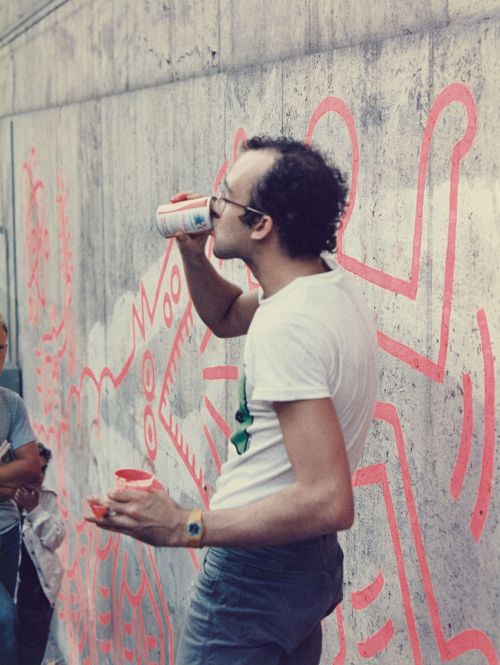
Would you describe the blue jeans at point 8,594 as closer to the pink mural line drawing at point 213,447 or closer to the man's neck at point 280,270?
the pink mural line drawing at point 213,447

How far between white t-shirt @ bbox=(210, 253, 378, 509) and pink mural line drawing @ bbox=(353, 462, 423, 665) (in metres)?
0.53

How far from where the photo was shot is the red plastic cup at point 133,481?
247 centimetres

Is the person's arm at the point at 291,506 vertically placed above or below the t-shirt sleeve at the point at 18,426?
above

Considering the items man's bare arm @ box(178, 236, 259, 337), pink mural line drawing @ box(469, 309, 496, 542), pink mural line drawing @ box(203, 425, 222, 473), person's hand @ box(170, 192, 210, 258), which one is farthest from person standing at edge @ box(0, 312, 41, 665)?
pink mural line drawing @ box(469, 309, 496, 542)

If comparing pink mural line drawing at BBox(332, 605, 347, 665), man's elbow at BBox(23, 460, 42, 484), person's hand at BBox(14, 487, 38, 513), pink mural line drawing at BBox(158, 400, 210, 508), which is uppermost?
pink mural line drawing at BBox(158, 400, 210, 508)

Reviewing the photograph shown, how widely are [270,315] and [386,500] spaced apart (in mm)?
895

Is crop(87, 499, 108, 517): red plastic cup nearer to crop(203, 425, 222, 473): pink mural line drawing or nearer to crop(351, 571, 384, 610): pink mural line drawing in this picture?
crop(351, 571, 384, 610): pink mural line drawing

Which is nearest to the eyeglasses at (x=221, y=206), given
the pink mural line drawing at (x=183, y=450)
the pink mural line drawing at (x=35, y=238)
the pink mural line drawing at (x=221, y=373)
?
the pink mural line drawing at (x=221, y=373)

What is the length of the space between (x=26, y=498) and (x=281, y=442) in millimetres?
2575

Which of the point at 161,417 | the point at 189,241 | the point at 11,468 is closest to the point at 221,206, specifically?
the point at 189,241

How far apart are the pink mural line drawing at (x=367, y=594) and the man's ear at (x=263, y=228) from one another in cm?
107

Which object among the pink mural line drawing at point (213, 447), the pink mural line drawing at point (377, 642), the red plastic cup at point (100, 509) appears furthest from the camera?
the pink mural line drawing at point (213, 447)

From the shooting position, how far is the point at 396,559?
3.09m

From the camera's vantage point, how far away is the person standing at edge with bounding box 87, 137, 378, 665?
7.65ft
